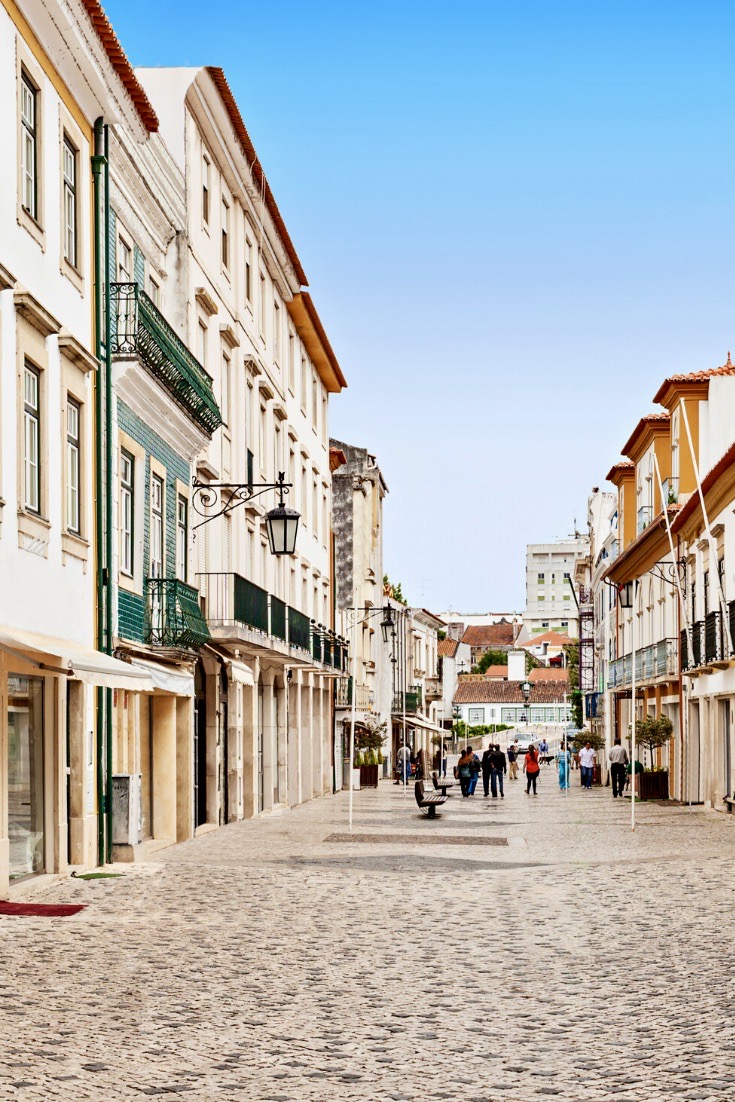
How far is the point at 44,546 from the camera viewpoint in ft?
54.5

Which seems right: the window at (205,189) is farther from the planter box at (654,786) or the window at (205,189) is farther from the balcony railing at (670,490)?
the planter box at (654,786)

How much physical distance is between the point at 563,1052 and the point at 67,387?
1129 cm

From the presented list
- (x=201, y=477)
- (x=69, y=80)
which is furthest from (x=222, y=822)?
(x=69, y=80)

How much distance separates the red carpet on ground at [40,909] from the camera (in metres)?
13.7

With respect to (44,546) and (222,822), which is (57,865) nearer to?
(44,546)

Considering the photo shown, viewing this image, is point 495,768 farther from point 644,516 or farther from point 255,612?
point 255,612

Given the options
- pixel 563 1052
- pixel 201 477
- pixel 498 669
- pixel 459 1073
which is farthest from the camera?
pixel 498 669

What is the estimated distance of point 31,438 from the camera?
53.6 ft

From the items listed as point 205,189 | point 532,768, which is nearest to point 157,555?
point 205,189

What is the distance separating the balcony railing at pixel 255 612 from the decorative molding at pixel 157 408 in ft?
7.55

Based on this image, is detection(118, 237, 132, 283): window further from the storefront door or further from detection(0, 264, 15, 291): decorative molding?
the storefront door

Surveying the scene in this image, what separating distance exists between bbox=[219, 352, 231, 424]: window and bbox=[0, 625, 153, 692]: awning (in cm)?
1253

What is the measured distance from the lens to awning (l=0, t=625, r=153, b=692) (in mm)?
13594

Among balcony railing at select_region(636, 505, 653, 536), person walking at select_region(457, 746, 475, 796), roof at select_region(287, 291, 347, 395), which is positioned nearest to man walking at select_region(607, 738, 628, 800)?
person walking at select_region(457, 746, 475, 796)
